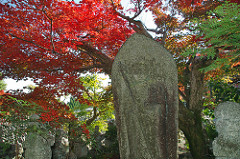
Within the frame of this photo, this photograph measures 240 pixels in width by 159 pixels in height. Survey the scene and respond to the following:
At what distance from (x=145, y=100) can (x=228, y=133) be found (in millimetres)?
2072

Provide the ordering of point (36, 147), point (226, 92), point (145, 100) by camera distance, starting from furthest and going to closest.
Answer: point (226, 92) → point (36, 147) → point (145, 100)

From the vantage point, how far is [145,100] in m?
1.73

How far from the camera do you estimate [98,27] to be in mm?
5602

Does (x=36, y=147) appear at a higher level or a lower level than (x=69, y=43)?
lower

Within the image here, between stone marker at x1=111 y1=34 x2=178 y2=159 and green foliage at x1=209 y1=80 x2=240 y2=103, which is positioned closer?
stone marker at x1=111 y1=34 x2=178 y2=159

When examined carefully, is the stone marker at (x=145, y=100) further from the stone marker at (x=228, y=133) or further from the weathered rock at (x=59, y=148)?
the weathered rock at (x=59, y=148)

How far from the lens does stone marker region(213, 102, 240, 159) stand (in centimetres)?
277

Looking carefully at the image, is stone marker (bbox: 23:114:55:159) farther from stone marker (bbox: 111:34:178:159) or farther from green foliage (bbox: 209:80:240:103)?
green foliage (bbox: 209:80:240:103)

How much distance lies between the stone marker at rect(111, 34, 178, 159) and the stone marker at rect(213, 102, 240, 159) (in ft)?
5.38

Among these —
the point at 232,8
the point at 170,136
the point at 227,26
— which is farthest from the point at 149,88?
the point at 232,8

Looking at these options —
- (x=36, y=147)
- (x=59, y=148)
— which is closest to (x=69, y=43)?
(x=36, y=147)

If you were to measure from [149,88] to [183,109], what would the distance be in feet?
11.8

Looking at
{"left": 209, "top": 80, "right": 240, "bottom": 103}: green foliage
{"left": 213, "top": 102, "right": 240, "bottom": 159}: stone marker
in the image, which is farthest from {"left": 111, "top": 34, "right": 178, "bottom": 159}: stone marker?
{"left": 209, "top": 80, "right": 240, "bottom": 103}: green foliage

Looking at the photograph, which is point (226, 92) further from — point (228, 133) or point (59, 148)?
point (59, 148)
